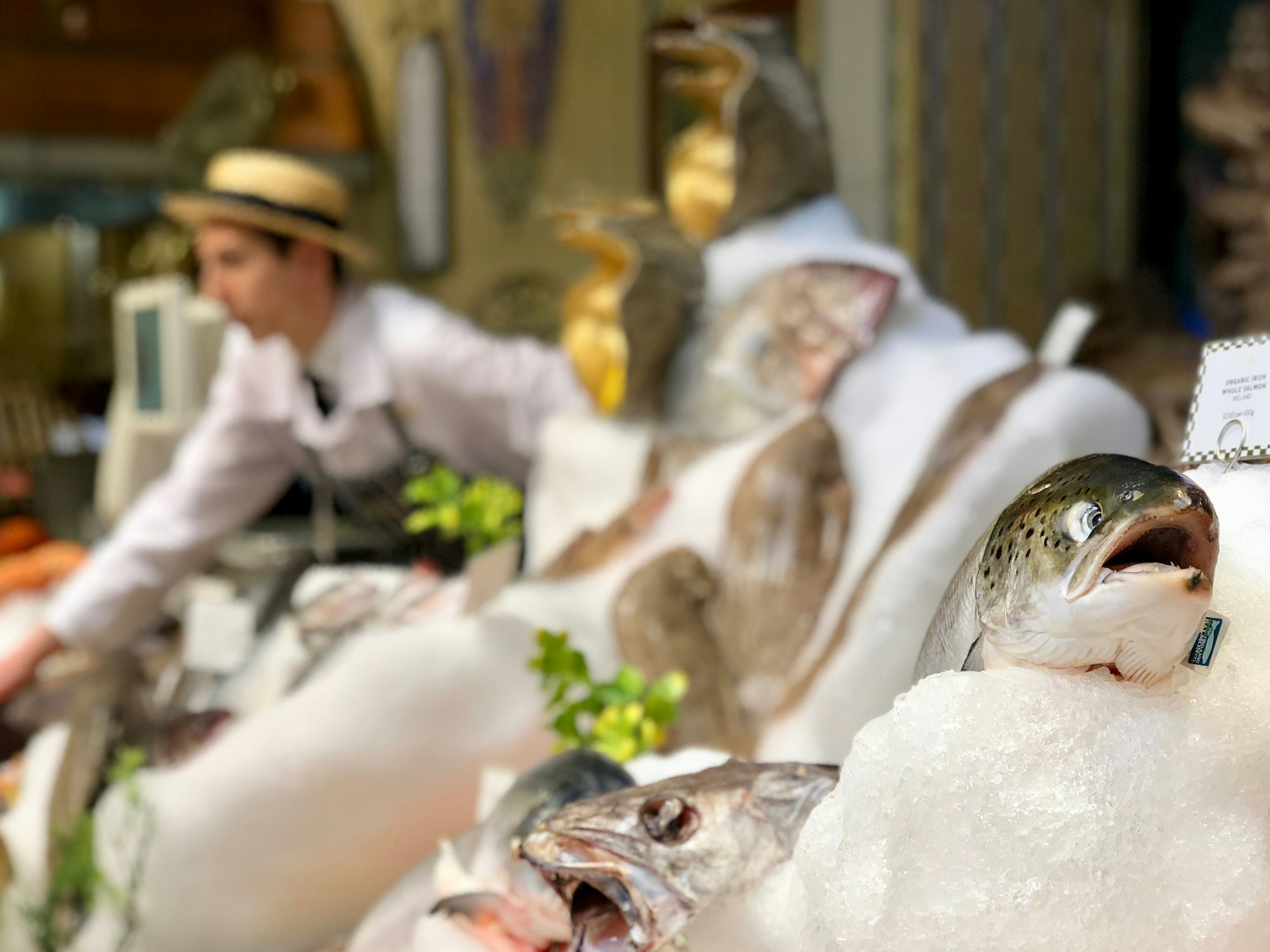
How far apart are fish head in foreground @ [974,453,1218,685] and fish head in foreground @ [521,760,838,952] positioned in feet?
0.58

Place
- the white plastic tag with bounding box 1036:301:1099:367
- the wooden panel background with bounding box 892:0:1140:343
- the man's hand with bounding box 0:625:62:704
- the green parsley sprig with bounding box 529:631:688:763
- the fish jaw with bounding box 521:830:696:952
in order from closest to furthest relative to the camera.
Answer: the fish jaw with bounding box 521:830:696:952, the green parsley sprig with bounding box 529:631:688:763, the white plastic tag with bounding box 1036:301:1099:367, the man's hand with bounding box 0:625:62:704, the wooden panel background with bounding box 892:0:1140:343

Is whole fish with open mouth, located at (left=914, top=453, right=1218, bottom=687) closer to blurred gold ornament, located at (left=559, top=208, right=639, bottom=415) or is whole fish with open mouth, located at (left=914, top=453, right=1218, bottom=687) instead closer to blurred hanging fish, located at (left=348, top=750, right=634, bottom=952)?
blurred hanging fish, located at (left=348, top=750, right=634, bottom=952)

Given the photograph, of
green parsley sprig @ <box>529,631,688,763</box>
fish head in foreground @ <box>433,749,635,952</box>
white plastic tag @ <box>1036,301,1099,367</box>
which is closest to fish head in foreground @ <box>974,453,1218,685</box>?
fish head in foreground @ <box>433,749,635,952</box>

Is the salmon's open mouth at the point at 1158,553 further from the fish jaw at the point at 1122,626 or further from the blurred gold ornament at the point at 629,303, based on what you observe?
the blurred gold ornament at the point at 629,303

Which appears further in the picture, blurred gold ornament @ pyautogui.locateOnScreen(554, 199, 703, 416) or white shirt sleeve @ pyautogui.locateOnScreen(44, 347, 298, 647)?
white shirt sleeve @ pyautogui.locateOnScreen(44, 347, 298, 647)

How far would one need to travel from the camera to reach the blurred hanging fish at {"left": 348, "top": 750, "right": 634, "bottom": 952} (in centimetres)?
92

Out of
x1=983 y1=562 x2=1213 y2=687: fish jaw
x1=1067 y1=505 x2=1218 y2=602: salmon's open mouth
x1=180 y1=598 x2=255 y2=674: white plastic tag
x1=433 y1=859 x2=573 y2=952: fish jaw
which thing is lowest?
x1=180 y1=598 x2=255 y2=674: white plastic tag

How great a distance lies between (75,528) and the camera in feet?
12.7

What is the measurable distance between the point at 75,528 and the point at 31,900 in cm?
242

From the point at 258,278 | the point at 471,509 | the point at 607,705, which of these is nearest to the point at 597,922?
the point at 607,705

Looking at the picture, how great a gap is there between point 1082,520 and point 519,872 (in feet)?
1.63

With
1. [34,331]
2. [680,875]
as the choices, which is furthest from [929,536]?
[34,331]

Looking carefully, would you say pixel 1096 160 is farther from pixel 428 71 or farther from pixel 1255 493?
pixel 428 71

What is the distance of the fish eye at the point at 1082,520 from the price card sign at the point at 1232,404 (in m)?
0.22
